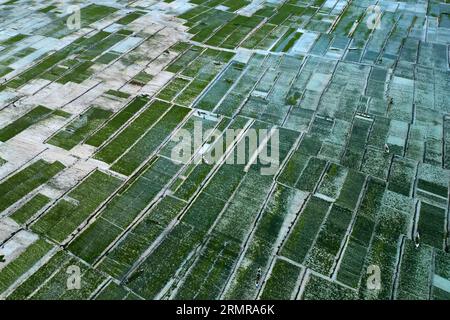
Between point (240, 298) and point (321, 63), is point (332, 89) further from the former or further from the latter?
point (240, 298)

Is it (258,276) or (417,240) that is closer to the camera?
(258,276)

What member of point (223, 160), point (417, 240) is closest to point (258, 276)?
point (223, 160)

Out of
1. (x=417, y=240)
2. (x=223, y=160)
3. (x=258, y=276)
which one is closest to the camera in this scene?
(x=258, y=276)

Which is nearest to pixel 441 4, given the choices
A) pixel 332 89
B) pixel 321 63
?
pixel 321 63

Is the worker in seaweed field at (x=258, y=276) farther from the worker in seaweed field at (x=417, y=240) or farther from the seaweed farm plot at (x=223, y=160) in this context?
the worker in seaweed field at (x=417, y=240)

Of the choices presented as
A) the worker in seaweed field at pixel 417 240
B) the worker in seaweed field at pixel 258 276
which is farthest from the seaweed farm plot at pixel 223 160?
the worker in seaweed field at pixel 417 240

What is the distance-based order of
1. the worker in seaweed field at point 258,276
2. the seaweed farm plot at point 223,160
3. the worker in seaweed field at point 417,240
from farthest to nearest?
the worker in seaweed field at point 417,240, the seaweed farm plot at point 223,160, the worker in seaweed field at point 258,276

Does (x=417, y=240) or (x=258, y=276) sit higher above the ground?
(x=417, y=240)

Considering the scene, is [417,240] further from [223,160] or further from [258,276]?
[223,160]

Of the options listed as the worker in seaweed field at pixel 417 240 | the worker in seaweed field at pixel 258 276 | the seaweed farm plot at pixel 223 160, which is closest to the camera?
the worker in seaweed field at pixel 258 276
